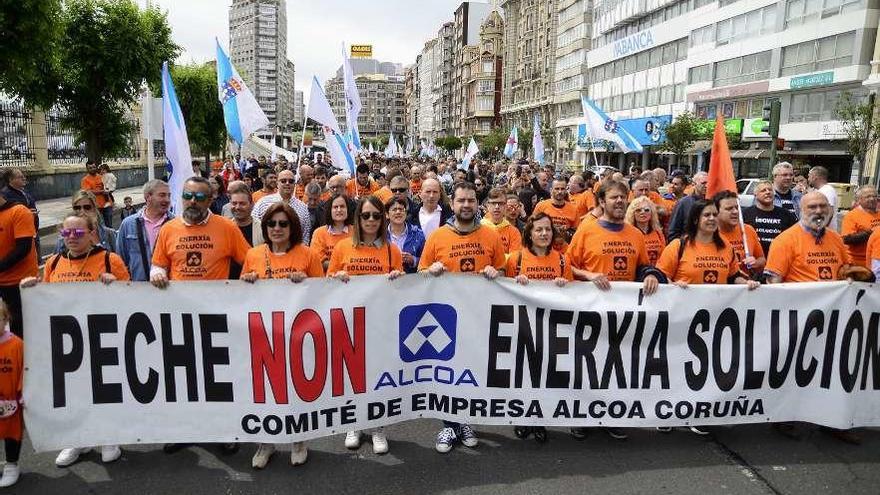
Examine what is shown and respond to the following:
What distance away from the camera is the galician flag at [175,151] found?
5.91 m

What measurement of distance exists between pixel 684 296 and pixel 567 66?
68647mm

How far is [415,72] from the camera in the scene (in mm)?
192125

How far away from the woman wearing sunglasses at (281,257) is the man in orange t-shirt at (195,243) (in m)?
0.19

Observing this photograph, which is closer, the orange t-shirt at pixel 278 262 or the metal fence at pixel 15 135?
the orange t-shirt at pixel 278 262

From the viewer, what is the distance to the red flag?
5.37 metres

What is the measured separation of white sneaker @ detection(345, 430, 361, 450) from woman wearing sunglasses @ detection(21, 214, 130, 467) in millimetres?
1450

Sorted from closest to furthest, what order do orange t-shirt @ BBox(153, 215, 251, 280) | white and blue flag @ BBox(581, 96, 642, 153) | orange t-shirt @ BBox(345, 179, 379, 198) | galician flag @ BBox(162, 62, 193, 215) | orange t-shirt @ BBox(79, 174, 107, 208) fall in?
orange t-shirt @ BBox(153, 215, 251, 280), galician flag @ BBox(162, 62, 193, 215), orange t-shirt @ BBox(345, 179, 379, 198), orange t-shirt @ BBox(79, 174, 107, 208), white and blue flag @ BBox(581, 96, 642, 153)

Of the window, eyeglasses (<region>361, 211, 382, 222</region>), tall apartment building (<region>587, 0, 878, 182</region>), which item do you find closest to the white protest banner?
eyeglasses (<region>361, 211, 382, 222</region>)

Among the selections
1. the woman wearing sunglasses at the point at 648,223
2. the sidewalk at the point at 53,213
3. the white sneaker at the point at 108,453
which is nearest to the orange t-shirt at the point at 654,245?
the woman wearing sunglasses at the point at 648,223

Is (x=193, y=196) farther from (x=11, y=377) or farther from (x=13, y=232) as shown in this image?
(x=13, y=232)

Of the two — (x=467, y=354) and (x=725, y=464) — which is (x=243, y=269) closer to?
(x=467, y=354)

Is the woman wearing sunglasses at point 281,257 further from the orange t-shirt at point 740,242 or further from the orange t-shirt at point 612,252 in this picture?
the orange t-shirt at point 740,242

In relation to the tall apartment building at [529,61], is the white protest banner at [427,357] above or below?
below

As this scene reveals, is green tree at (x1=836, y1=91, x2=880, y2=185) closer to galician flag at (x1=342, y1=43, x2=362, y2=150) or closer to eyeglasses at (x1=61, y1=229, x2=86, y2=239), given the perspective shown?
galician flag at (x1=342, y1=43, x2=362, y2=150)
